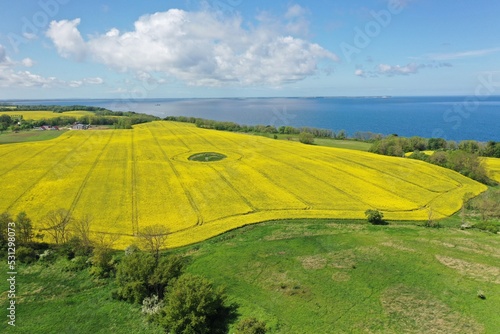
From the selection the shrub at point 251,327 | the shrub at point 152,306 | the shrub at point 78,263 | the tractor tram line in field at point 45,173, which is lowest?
the shrub at point 152,306

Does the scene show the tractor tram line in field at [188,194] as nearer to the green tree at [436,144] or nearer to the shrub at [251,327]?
the shrub at [251,327]

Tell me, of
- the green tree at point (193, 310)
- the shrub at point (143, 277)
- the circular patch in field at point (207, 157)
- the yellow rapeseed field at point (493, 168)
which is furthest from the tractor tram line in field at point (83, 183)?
the yellow rapeseed field at point (493, 168)

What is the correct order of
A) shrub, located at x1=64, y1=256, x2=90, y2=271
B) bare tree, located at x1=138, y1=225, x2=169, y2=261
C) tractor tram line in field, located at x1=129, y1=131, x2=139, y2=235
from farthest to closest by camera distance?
1. tractor tram line in field, located at x1=129, y1=131, x2=139, y2=235
2. bare tree, located at x1=138, y1=225, x2=169, y2=261
3. shrub, located at x1=64, y1=256, x2=90, y2=271

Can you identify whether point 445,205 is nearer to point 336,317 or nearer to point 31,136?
point 336,317

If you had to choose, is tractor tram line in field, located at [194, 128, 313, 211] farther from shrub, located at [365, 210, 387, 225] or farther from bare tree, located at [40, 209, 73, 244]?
bare tree, located at [40, 209, 73, 244]

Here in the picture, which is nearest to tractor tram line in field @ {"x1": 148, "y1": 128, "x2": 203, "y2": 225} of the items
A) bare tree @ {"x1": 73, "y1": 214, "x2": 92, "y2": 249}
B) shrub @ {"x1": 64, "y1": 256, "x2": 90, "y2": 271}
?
bare tree @ {"x1": 73, "y1": 214, "x2": 92, "y2": 249}

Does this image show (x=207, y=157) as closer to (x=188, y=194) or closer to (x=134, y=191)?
(x=188, y=194)

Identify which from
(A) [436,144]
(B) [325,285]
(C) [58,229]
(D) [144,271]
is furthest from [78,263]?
(A) [436,144]
